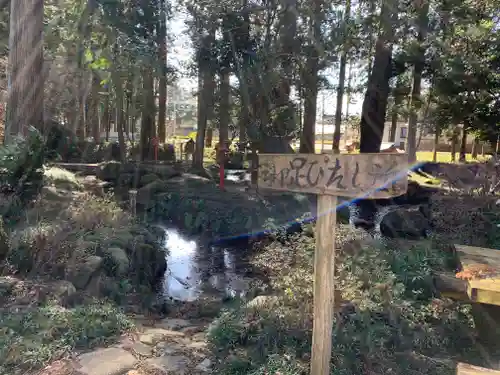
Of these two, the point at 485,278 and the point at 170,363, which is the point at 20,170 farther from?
the point at 485,278

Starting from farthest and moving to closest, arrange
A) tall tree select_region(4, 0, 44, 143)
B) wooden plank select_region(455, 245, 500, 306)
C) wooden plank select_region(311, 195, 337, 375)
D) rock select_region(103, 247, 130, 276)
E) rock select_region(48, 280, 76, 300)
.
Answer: tall tree select_region(4, 0, 44, 143) → rock select_region(103, 247, 130, 276) → rock select_region(48, 280, 76, 300) → wooden plank select_region(311, 195, 337, 375) → wooden plank select_region(455, 245, 500, 306)

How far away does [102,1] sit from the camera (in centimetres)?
827

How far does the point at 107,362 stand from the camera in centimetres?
312

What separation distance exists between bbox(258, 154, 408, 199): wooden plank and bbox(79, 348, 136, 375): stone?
1754 mm

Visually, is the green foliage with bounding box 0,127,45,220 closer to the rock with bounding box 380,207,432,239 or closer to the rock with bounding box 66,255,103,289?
the rock with bounding box 66,255,103,289

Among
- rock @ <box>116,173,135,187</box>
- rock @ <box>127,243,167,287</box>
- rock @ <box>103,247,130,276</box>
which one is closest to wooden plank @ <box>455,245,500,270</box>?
rock @ <box>103,247,130,276</box>

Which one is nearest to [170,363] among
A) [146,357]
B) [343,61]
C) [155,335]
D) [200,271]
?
[146,357]

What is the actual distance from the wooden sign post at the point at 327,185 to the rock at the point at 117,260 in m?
3.37

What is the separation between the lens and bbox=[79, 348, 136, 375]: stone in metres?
2.99

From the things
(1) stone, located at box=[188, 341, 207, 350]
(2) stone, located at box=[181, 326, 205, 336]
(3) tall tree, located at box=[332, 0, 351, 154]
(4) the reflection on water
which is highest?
(3) tall tree, located at box=[332, 0, 351, 154]

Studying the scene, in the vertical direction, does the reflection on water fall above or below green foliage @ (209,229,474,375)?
below

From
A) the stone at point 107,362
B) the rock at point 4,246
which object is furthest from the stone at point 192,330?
the rock at point 4,246

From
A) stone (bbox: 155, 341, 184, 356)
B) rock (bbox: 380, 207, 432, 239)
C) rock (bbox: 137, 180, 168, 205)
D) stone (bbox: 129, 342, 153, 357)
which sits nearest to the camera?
stone (bbox: 129, 342, 153, 357)

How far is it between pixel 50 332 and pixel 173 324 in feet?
5.45
